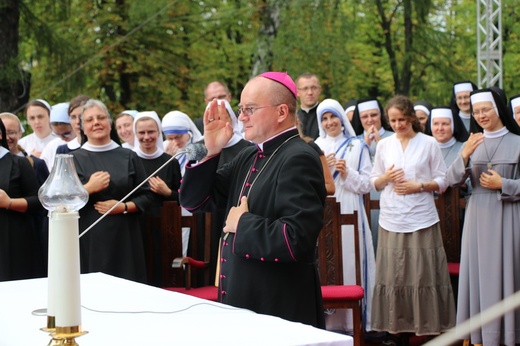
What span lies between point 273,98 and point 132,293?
112 cm

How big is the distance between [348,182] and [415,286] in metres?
1.08

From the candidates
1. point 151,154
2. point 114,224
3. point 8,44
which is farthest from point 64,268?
point 8,44

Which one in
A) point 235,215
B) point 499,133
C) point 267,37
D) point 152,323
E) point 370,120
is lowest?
point 152,323

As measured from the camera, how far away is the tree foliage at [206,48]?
16656 millimetres

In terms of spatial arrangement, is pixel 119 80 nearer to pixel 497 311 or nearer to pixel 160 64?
pixel 160 64

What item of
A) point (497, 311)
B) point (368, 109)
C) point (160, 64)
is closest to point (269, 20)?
point (160, 64)

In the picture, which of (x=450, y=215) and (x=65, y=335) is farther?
(x=450, y=215)

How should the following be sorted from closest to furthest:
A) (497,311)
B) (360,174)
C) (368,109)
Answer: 1. (497,311)
2. (360,174)
3. (368,109)

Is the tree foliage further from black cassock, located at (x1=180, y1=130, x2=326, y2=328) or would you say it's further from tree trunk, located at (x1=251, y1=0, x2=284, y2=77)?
black cassock, located at (x1=180, y1=130, x2=326, y2=328)

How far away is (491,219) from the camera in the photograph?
6.91 m

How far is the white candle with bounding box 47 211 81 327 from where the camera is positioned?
2770 millimetres

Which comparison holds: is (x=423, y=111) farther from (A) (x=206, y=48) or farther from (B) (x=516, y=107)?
(A) (x=206, y=48)

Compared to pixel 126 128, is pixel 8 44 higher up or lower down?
higher up

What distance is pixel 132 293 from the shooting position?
4.08 metres
